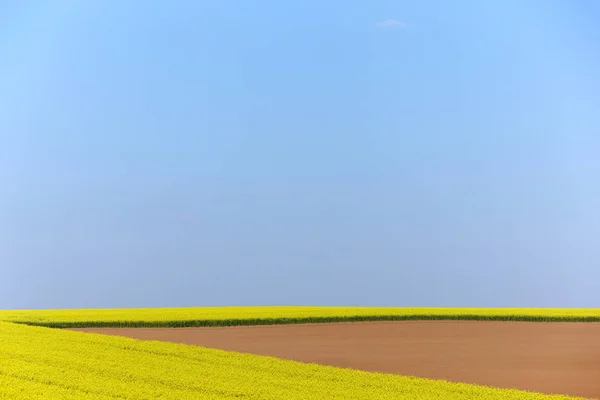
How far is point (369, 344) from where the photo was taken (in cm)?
2052

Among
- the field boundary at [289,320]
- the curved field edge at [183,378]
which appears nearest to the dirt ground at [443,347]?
the field boundary at [289,320]

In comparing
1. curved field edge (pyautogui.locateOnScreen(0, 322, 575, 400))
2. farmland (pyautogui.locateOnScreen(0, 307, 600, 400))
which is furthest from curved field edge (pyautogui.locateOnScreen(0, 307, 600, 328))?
curved field edge (pyautogui.locateOnScreen(0, 322, 575, 400))

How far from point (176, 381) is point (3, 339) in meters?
6.73

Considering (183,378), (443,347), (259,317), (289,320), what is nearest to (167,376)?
(183,378)

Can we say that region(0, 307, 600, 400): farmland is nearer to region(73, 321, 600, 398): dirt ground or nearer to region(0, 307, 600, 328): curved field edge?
region(73, 321, 600, 398): dirt ground

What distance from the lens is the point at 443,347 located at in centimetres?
2012

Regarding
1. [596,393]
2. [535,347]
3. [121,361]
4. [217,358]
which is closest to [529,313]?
[535,347]

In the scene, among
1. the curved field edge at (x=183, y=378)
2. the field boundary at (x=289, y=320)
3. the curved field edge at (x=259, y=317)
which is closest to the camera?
the curved field edge at (x=183, y=378)

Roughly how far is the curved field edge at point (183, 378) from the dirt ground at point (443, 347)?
2.10 metres

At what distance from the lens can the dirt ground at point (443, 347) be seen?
15.3 m

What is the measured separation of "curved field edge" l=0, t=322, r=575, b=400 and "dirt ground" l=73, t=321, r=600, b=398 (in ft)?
6.87

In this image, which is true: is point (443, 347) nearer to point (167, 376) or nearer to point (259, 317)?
point (259, 317)

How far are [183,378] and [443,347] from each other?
9.88 metres

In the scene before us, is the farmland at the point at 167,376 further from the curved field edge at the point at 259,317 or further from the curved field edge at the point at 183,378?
the curved field edge at the point at 259,317
